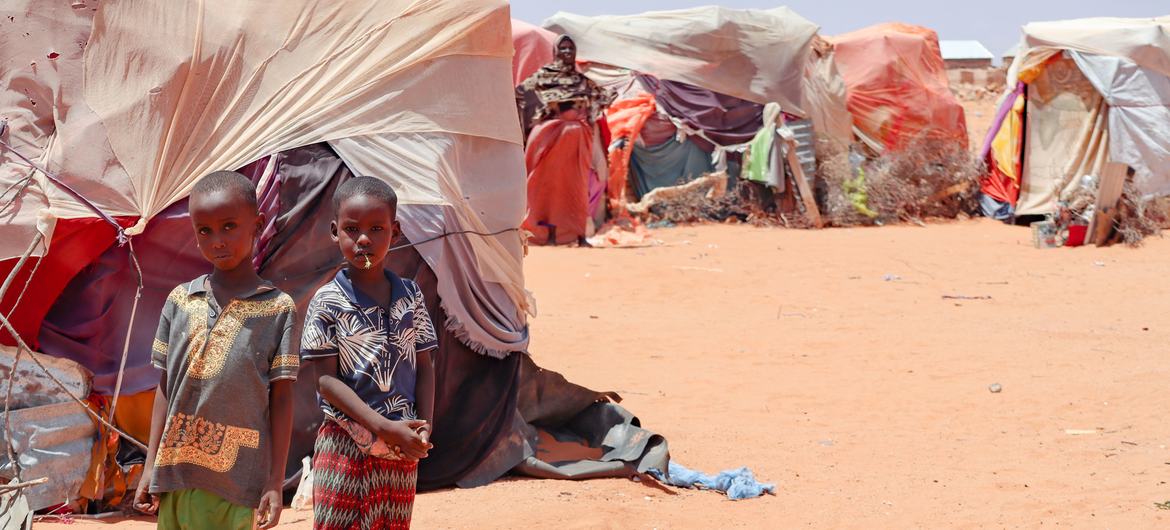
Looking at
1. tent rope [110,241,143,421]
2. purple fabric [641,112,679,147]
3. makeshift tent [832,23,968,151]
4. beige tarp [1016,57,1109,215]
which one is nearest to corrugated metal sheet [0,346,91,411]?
tent rope [110,241,143,421]

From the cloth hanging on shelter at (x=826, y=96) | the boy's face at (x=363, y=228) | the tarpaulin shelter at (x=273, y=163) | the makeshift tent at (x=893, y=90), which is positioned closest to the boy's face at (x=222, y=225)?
the boy's face at (x=363, y=228)

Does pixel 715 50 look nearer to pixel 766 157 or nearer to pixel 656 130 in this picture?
pixel 656 130

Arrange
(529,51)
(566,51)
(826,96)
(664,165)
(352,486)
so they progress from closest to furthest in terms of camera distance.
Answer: (352,486), (566,51), (529,51), (664,165), (826,96)

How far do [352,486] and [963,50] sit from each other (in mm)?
48215

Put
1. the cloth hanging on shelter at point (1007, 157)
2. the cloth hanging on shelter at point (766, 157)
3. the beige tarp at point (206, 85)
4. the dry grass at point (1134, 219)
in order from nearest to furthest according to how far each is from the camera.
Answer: the beige tarp at point (206, 85) → the dry grass at point (1134, 219) → the cloth hanging on shelter at point (1007, 157) → the cloth hanging on shelter at point (766, 157)

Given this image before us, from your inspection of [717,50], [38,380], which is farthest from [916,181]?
[38,380]

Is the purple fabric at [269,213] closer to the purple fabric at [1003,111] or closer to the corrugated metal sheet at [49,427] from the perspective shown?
the corrugated metal sheet at [49,427]

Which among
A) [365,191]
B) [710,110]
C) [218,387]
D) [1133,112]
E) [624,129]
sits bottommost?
[624,129]

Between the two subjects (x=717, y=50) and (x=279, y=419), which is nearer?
(x=279, y=419)

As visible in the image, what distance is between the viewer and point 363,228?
2.71m

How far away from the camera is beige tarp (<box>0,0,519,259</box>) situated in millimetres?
4398

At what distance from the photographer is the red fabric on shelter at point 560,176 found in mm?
11984

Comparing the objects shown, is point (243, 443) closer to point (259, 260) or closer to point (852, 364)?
point (259, 260)

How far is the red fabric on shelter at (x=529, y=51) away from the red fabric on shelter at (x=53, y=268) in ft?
39.8
